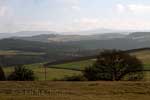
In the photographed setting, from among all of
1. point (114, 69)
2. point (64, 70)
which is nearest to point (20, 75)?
point (114, 69)

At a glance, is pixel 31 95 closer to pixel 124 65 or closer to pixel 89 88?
pixel 89 88

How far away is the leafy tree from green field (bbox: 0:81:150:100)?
799 inches

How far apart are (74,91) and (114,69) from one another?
25287 millimetres

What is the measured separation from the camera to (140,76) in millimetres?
51688

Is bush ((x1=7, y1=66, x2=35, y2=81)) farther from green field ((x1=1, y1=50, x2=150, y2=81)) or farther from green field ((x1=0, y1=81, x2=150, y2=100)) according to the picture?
green field ((x1=0, y1=81, x2=150, y2=100))

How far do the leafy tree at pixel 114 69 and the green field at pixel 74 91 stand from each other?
66.6 feet

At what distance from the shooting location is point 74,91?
2816 centimetres

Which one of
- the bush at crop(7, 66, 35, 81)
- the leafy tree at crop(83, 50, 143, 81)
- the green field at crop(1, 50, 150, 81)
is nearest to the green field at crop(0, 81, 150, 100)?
the bush at crop(7, 66, 35, 81)

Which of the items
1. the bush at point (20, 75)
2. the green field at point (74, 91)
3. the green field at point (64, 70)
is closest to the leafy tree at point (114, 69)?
the green field at point (64, 70)

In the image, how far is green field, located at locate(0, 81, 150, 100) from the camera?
987 inches

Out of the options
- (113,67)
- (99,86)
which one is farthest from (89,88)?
→ (113,67)

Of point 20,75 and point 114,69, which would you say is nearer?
point 20,75

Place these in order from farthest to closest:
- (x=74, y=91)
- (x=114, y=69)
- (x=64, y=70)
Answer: (x=64, y=70) < (x=114, y=69) < (x=74, y=91)

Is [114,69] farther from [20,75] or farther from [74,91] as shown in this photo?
[74,91]
